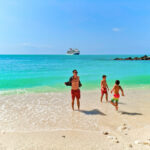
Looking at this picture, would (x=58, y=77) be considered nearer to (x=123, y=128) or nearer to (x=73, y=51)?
(x=123, y=128)

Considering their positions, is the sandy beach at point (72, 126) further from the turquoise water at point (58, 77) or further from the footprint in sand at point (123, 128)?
the turquoise water at point (58, 77)

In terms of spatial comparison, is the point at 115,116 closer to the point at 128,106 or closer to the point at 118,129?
the point at 118,129

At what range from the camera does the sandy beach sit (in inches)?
130

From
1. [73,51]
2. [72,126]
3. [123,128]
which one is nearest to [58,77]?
[72,126]

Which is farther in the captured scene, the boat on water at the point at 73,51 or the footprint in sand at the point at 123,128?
the boat on water at the point at 73,51

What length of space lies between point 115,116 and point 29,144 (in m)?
3.34

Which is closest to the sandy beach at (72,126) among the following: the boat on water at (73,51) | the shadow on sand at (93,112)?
the shadow on sand at (93,112)

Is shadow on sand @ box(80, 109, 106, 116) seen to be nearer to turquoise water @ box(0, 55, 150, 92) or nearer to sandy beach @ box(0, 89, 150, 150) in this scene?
sandy beach @ box(0, 89, 150, 150)

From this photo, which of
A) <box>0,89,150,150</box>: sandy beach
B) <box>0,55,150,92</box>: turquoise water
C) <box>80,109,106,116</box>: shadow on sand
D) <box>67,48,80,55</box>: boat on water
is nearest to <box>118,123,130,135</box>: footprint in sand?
<box>0,89,150,150</box>: sandy beach

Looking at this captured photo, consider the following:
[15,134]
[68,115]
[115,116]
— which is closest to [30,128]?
[15,134]

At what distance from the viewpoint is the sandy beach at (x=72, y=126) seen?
10.9 feet

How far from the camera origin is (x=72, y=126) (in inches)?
173

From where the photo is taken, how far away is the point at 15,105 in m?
6.34

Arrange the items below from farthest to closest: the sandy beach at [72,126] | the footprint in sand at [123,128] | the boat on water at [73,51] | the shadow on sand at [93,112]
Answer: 1. the boat on water at [73,51]
2. the shadow on sand at [93,112]
3. the footprint in sand at [123,128]
4. the sandy beach at [72,126]
